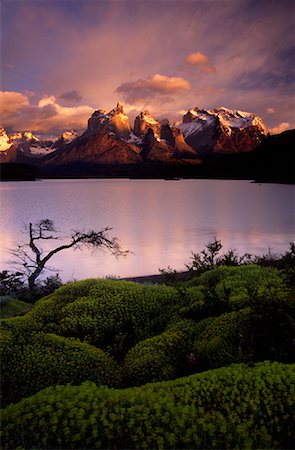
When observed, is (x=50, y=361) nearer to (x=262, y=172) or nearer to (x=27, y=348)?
(x=27, y=348)

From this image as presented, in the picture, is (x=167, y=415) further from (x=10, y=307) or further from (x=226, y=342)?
(x=10, y=307)

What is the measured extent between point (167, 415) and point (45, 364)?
214 centimetres

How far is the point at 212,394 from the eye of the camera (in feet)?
15.6

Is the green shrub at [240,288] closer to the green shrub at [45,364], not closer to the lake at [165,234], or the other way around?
the green shrub at [45,364]

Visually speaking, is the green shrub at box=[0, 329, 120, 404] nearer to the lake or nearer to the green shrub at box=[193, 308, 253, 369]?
the green shrub at box=[193, 308, 253, 369]

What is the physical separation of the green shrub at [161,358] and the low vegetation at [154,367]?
0.02m

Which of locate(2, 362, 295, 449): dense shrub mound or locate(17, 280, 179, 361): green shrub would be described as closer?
locate(2, 362, 295, 449): dense shrub mound

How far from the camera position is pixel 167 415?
4402 millimetres

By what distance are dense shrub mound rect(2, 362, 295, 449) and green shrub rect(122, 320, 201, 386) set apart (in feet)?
3.52

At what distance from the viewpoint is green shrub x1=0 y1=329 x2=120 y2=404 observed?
564 centimetres

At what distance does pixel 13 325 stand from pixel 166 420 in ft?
11.6

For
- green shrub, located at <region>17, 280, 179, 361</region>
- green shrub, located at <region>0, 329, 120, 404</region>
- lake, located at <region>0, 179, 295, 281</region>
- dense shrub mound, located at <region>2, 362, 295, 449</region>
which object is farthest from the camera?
lake, located at <region>0, 179, 295, 281</region>

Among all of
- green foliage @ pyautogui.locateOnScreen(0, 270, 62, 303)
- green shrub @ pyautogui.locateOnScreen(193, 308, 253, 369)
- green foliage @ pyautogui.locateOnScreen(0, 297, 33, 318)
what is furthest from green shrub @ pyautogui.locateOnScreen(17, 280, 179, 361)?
green foliage @ pyautogui.locateOnScreen(0, 270, 62, 303)

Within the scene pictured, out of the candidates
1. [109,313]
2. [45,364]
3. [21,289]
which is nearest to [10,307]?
[109,313]
